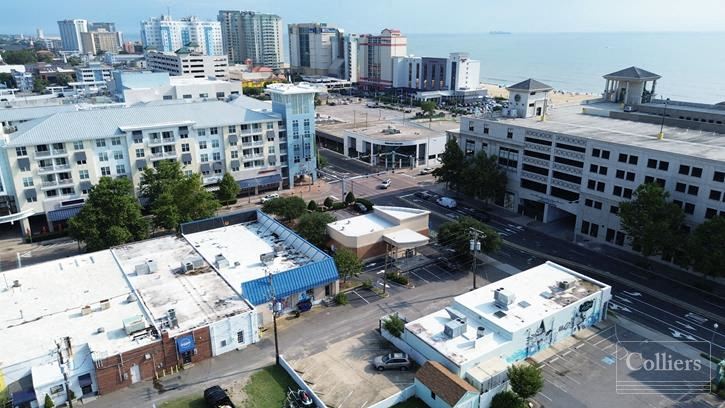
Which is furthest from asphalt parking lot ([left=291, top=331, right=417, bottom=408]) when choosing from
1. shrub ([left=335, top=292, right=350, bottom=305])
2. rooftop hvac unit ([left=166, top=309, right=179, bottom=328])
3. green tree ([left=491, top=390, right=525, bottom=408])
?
rooftop hvac unit ([left=166, top=309, right=179, bottom=328])

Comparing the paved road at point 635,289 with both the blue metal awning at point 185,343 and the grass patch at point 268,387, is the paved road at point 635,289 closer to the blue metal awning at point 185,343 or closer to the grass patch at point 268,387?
the grass patch at point 268,387

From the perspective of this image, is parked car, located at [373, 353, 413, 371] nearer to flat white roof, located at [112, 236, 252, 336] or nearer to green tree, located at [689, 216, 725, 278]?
flat white roof, located at [112, 236, 252, 336]

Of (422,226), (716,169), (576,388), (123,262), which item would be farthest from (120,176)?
(716,169)

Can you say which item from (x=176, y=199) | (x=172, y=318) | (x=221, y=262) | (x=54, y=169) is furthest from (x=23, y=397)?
(x=54, y=169)

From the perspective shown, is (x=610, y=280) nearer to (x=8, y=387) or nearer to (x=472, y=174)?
(x=472, y=174)

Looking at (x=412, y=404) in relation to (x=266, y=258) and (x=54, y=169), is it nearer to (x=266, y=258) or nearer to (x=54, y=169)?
(x=266, y=258)
